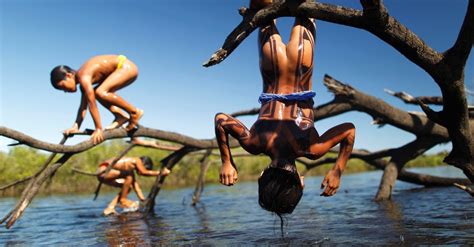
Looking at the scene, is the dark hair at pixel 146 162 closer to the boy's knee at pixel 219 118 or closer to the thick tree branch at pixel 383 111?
the thick tree branch at pixel 383 111

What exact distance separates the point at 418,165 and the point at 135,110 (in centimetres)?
3305

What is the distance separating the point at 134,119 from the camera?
7594mm

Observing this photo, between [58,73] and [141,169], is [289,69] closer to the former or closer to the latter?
[58,73]

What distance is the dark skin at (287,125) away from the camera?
331 centimetres

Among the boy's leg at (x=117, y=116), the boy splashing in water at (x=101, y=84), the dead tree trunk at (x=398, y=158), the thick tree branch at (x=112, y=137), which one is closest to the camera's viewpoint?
the thick tree branch at (x=112, y=137)

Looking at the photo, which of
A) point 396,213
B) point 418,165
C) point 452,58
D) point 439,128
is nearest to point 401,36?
point 452,58

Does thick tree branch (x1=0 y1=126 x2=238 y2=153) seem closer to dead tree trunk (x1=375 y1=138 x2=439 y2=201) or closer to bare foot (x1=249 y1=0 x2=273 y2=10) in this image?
dead tree trunk (x1=375 y1=138 x2=439 y2=201)

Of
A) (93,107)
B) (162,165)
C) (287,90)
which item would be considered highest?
(93,107)

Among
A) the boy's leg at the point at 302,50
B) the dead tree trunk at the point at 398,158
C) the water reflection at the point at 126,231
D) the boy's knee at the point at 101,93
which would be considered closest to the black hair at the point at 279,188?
the boy's leg at the point at 302,50

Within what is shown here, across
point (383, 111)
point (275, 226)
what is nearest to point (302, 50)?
point (275, 226)

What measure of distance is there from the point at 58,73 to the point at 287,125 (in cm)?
525

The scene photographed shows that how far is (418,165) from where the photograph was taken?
3591 centimetres

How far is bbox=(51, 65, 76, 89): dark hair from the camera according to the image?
23.7 feet

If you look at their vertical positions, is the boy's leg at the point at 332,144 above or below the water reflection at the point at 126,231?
above
